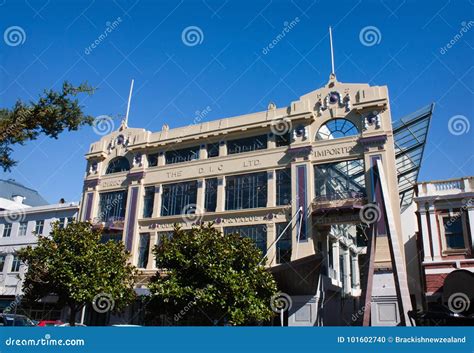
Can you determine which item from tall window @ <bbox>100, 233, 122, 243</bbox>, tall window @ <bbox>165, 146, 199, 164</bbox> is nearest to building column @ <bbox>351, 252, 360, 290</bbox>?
tall window @ <bbox>165, 146, 199, 164</bbox>

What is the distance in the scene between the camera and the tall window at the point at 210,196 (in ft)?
105

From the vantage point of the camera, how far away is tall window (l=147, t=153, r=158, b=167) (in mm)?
36419

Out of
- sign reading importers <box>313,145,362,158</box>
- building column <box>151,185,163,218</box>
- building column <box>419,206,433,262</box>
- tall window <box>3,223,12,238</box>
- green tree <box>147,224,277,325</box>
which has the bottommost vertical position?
green tree <box>147,224,277,325</box>

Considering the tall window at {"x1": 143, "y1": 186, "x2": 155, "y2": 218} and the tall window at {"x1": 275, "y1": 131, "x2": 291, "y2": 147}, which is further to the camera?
the tall window at {"x1": 143, "y1": 186, "x2": 155, "y2": 218}

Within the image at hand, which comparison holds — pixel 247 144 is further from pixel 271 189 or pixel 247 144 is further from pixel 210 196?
pixel 210 196

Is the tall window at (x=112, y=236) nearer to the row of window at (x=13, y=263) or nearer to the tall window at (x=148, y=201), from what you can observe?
the tall window at (x=148, y=201)

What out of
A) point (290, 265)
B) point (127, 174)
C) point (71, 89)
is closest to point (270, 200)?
point (290, 265)

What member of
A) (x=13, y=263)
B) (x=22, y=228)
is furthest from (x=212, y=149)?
(x=13, y=263)

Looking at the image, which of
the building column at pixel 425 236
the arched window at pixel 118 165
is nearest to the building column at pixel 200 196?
the arched window at pixel 118 165

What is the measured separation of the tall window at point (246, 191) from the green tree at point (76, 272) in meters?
9.03

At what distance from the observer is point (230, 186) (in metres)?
31.9

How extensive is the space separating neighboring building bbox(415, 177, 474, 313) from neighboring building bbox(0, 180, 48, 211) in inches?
1540

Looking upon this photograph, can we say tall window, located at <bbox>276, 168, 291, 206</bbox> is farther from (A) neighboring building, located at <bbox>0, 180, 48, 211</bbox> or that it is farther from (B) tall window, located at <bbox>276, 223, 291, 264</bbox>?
(A) neighboring building, located at <bbox>0, 180, 48, 211</bbox>

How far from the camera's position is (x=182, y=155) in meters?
35.2
